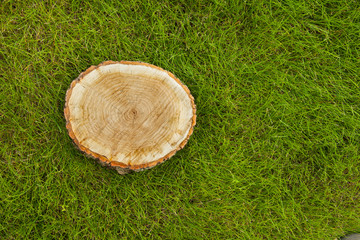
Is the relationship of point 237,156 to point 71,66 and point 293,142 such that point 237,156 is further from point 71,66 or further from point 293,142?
point 71,66

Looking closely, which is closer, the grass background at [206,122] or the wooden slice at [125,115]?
the wooden slice at [125,115]

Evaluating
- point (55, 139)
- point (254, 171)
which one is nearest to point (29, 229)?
point (55, 139)

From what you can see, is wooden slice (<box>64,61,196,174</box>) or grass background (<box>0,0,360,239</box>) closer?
wooden slice (<box>64,61,196,174</box>)

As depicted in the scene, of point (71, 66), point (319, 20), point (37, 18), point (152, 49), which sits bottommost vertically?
point (319, 20)

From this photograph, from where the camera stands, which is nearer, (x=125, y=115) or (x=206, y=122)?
(x=125, y=115)

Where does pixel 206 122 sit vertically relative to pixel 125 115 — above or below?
below
